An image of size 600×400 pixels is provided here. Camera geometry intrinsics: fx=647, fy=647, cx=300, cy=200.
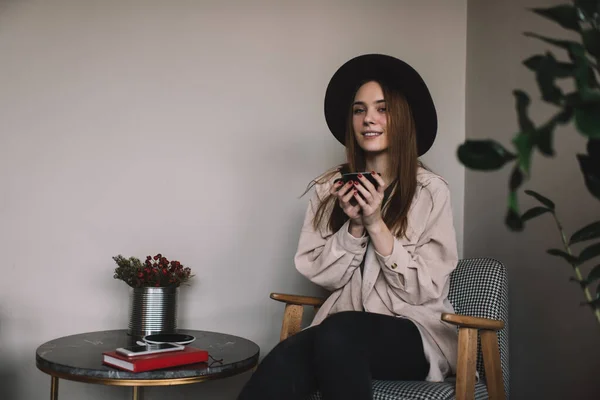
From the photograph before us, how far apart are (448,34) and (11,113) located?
1.68 metres

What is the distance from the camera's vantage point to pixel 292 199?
2.49 m

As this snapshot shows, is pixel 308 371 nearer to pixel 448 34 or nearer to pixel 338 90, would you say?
pixel 338 90

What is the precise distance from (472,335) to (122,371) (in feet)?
2.82

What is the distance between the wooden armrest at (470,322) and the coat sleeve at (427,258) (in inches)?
7.5

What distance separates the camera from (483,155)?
2.28 ft

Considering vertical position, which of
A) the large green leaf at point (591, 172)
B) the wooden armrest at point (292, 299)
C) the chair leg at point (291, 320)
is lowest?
the chair leg at point (291, 320)

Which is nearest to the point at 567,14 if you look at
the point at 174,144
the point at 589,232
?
the point at 589,232

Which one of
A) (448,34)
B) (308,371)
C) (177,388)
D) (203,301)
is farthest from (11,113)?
(448,34)

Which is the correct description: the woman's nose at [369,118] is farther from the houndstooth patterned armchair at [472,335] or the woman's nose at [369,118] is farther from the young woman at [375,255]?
the houndstooth patterned armchair at [472,335]

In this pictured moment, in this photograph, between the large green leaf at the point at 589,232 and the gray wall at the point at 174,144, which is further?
the gray wall at the point at 174,144

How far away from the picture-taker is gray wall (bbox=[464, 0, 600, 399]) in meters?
1.85

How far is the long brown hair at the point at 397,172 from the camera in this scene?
6.05 feet

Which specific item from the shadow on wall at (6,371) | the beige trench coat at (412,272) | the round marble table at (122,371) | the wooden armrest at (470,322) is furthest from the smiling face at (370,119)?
the shadow on wall at (6,371)

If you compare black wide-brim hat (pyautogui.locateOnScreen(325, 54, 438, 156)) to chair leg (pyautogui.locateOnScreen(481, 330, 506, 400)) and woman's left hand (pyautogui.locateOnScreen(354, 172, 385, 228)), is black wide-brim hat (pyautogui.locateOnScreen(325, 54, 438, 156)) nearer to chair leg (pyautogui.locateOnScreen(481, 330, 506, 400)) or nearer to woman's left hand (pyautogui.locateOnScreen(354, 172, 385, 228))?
A: woman's left hand (pyautogui.locateOnScreen(354, 172, 385, 228))
